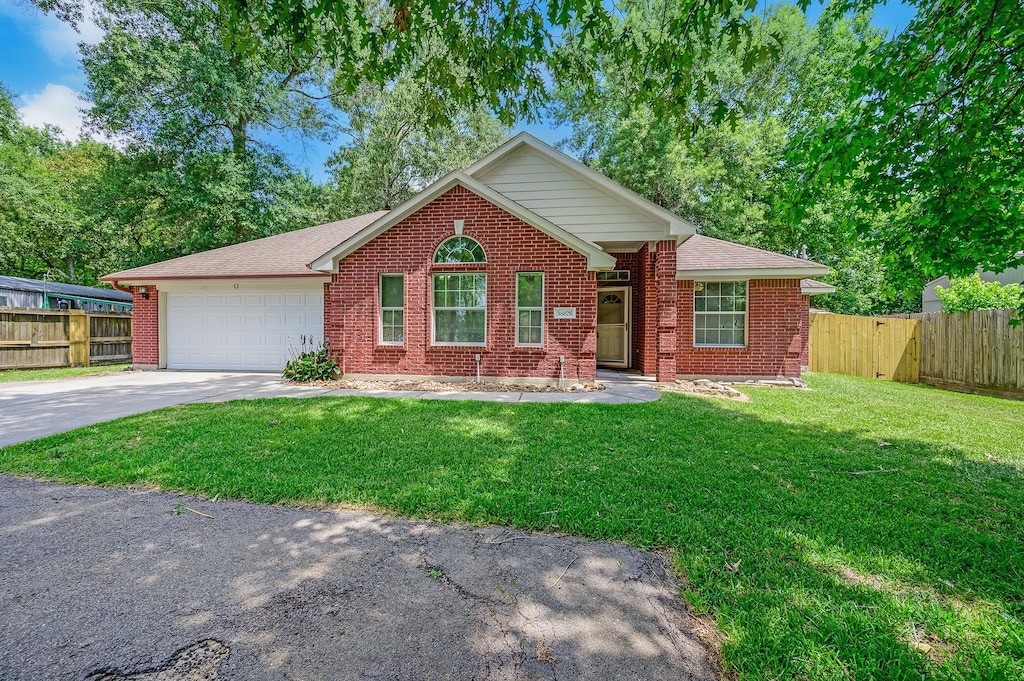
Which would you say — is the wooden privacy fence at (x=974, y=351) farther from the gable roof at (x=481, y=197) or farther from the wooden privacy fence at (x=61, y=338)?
the wooden privacy fence at (x=61, y=338)

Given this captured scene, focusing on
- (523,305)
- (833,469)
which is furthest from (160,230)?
(833,469)

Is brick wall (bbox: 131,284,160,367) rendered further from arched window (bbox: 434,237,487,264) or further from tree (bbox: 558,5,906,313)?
tree (bbox: 558,5,906,313)

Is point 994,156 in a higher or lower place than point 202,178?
lower

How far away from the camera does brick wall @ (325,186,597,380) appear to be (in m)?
9.63

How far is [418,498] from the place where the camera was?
11.8 ft

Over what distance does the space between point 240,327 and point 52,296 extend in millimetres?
11049


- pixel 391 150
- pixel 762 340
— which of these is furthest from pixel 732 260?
pixel 391 150

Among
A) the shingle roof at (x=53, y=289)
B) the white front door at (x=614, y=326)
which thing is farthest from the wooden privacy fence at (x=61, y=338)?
the white front door at (x=614, y=326)

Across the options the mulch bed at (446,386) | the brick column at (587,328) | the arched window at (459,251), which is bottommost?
the mulch bed at (446,386)

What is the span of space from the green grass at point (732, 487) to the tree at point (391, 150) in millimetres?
18053

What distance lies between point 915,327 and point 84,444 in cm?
1855

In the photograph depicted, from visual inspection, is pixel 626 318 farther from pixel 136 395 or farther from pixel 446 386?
pixel 136 395

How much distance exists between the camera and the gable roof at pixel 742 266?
10398 millimetres

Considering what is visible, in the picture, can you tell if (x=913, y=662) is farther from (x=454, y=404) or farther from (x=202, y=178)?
(x=202, y=178)
